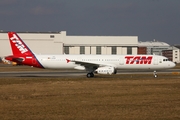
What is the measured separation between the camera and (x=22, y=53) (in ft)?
159

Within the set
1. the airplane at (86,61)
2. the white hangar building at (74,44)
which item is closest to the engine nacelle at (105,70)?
the airplane at (86,61)

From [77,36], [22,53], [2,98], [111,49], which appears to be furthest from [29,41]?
[2,98]

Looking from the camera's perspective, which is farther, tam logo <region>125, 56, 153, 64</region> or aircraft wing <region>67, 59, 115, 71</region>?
tam logo <region>125, 56, 153, 64</region>

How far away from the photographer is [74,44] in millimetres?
116562

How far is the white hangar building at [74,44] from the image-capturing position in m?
115

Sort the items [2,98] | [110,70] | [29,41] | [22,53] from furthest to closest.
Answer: [29,41] → [22,53] → [110,70] → [2,98]

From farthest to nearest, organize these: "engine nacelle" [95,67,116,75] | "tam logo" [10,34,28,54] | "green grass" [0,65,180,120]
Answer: "tam logo" [10,34,28,54] < "engine nacelle" [95,67,116,75] < "green grass" [0,65,180,120]

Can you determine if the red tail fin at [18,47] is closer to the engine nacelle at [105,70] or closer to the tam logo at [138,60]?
the engine nacelle at [105,70]

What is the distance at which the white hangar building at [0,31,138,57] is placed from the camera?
115125 mm

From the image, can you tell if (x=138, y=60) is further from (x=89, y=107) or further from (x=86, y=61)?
(x=89, y=107)

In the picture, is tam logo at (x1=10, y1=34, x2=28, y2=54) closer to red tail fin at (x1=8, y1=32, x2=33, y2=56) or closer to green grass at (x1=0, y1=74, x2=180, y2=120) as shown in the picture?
red tail fin at (x1=8, y1=32, x2=33, y2=56)

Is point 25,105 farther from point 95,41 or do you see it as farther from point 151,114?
point 95,41

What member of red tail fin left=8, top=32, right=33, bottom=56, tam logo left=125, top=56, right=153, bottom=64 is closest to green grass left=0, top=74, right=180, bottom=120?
tam logo left=125, top=56, right=153, bottom=64

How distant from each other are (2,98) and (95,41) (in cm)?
9557
